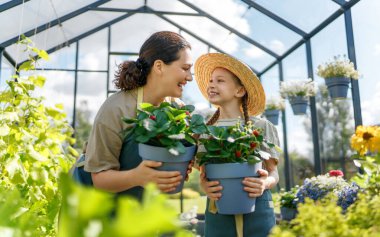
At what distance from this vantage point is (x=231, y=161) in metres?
1.09

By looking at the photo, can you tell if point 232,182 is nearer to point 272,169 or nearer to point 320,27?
point 272,169

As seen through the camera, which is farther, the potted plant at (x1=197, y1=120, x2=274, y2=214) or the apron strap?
the apron strap

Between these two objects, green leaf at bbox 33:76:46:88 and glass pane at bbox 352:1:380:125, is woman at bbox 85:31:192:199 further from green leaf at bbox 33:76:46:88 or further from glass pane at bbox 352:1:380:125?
glass pane at bbox 352:1:380:125

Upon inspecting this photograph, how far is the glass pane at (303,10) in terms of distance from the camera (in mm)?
4227

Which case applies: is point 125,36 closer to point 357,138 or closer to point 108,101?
point 108,101

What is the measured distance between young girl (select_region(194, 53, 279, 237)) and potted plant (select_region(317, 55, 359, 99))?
7.40 ft

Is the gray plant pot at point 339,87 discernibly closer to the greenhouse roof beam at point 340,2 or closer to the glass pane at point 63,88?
the greenhouse roof beam at point 340,2

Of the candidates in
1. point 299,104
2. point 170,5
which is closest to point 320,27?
point 299,104

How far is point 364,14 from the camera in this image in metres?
3.72

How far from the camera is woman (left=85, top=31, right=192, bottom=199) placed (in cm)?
106

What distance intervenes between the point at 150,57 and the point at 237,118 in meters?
0.44

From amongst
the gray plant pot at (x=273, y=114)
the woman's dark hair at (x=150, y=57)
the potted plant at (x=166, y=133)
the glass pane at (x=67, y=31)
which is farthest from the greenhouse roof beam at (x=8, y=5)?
the potted plant at (x=166, y=133)

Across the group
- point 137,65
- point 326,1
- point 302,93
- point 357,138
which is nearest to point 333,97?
point 302,93

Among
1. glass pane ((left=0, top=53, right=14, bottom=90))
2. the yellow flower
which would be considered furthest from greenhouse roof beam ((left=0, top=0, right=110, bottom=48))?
the yellow flower
